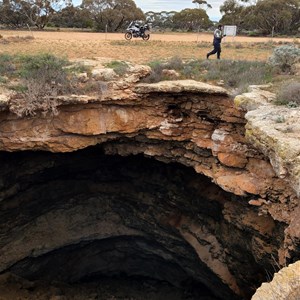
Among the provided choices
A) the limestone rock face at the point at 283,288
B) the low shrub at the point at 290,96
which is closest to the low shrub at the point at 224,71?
the low shrub at the point at 290,96

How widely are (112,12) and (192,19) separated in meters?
10.5

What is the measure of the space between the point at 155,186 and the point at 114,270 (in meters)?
4.60

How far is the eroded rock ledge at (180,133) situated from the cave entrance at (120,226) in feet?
3.46

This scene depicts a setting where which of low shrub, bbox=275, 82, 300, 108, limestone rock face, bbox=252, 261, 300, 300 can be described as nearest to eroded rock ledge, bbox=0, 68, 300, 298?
low shrub, bbox=275, 82, 300, 108

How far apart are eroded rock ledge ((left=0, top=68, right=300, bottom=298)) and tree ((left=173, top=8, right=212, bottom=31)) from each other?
28.3 m

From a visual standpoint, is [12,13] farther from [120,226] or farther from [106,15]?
[120,226]

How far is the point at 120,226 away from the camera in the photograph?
520 inches

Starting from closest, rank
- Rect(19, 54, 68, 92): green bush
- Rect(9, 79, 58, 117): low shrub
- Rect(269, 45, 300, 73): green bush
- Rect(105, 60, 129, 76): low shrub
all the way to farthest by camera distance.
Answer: Rect(9, 79, 58, 117): low shrub, Rect(19, 54, 68, 92): green bush, Rect(105, 60, 129, 76): low shrub, Rect(269, 45, 300, 73): green bush

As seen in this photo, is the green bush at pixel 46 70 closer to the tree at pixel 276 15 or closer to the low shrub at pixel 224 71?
the low shrub at pixel 224 71

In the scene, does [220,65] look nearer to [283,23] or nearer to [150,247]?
[150,247]

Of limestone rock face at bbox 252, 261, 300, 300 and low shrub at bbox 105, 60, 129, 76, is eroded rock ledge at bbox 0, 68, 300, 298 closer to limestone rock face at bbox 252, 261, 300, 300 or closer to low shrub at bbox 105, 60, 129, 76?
low shrub at bbox 105, 60, 129, 76

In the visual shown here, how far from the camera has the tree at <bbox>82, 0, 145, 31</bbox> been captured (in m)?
28.0

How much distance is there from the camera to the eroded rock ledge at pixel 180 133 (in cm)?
839

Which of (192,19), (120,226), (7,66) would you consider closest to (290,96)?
(7,66)
